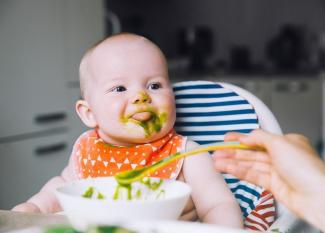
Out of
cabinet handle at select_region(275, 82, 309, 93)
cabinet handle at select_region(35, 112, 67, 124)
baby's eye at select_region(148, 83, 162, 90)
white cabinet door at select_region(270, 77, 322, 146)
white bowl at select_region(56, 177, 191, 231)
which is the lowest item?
white cabinet door at select_region(270, 77, 322, 146)

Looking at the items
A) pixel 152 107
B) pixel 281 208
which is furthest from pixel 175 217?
→ pixel 281 208

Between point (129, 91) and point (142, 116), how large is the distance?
67 millimetres

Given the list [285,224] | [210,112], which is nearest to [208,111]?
[210,112]

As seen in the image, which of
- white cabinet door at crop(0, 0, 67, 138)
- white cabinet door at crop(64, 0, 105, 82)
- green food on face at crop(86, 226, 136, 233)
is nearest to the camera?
green food on face at crop(86, 226, 136, 233)

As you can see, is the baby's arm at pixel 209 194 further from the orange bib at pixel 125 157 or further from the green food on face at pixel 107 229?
the green food on face at pixel 107 229

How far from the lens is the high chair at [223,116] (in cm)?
127

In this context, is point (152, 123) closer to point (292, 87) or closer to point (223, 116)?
point (223, 116)

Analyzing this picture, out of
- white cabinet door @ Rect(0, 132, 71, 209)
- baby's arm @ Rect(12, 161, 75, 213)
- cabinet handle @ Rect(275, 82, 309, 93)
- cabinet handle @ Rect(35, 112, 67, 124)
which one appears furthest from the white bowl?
cabinet handle @ Rect(275, 82, 309, 93)

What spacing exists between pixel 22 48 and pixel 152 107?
1457 mm

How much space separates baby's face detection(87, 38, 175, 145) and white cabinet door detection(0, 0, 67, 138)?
126 centimetres

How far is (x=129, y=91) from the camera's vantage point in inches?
44.8

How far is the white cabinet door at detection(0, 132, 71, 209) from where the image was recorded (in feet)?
7.77

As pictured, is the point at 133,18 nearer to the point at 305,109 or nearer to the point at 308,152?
the point at 305,109

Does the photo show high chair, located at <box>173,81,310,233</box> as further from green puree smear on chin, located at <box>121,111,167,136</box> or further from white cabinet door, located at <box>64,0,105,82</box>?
white cabinet door, located at <box>64,0,105,82</box>
